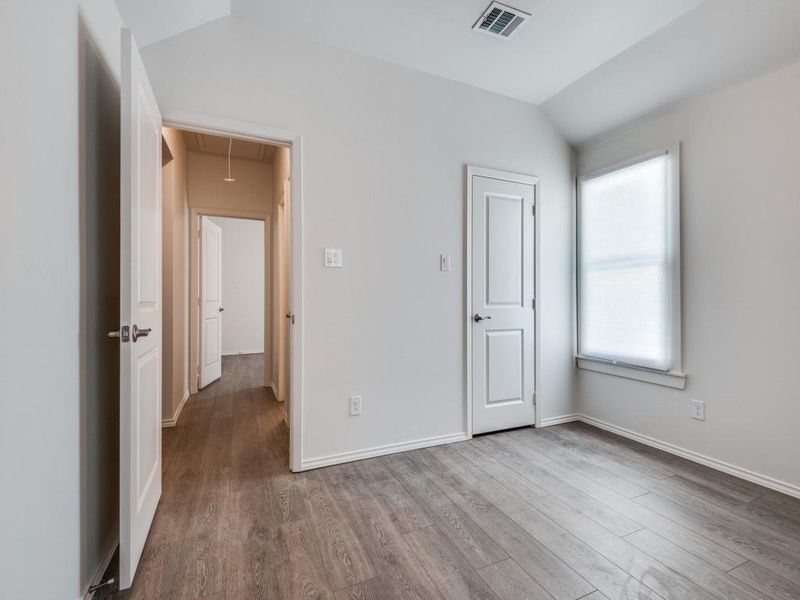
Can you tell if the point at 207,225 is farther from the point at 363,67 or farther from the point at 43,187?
the point at 43,187

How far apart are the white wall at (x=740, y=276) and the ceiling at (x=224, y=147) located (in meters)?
3.49

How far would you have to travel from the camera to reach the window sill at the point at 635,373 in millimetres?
2619

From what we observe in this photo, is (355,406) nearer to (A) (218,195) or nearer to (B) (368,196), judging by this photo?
(B) (368,196)

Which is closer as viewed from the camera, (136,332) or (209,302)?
(136,332)

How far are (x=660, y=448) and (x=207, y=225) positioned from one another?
194 inches

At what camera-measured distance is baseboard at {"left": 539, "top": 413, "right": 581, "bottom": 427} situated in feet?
10.6

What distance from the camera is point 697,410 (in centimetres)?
252

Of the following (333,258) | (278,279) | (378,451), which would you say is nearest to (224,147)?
(278,279)

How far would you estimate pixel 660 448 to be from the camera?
271cm

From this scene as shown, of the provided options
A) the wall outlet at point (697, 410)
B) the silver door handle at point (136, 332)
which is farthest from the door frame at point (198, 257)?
the wall outlet at point (697, 410)

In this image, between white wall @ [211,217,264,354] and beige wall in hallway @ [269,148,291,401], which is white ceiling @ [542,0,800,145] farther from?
white wall @ [211,217,264,354]

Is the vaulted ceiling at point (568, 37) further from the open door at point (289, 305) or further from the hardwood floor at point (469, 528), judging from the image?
the hardwood floor at point (469, 528)

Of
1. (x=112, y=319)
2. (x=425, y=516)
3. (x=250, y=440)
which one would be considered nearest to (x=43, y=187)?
(x=112, y=319)

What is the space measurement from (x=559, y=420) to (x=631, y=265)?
138cm
